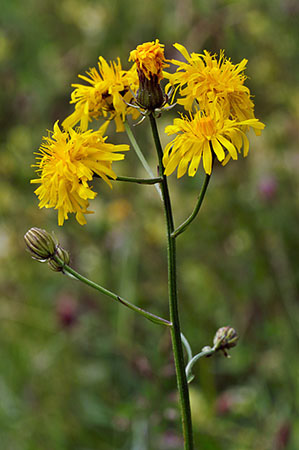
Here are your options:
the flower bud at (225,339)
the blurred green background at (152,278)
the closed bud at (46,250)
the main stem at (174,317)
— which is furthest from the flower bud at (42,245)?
the blurred green background at (152,278)

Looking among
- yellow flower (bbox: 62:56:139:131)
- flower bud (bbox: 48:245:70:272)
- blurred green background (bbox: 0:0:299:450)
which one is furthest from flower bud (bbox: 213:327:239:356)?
blurred green background (bbox: 0:0:299:450)

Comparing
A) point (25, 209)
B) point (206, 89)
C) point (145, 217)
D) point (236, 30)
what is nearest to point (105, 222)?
point (145, 217)

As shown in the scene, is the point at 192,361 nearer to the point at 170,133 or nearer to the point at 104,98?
the point at 170,133

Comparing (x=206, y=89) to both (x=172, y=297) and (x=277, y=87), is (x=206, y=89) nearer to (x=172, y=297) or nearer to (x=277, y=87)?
(x=172, y=297)

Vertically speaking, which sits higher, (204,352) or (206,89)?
(206,89)

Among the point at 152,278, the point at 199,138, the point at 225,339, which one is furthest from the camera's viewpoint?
the point at 152,278

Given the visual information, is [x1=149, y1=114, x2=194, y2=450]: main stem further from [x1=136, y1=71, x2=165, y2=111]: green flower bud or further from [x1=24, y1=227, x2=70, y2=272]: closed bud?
[x1=24, y1=227, x2=70, y2=272]: closed bud

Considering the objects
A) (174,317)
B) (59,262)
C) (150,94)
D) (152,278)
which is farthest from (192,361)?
(152,278)
